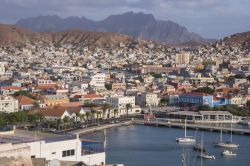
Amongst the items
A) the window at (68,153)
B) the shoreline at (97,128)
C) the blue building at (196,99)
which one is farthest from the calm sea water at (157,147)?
the window at (68,153)

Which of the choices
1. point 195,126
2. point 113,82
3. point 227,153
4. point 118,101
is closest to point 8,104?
point 118,101

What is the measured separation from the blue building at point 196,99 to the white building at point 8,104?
9305 millimetres

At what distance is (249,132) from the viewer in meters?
23.4

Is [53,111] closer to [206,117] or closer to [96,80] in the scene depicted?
[206,117]

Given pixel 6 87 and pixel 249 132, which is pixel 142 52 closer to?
pixel 6 87

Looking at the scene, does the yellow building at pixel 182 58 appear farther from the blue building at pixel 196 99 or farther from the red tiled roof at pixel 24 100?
the red tiled roof at pixel 24 100

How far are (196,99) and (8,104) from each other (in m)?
9.75

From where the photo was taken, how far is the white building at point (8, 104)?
25797mm

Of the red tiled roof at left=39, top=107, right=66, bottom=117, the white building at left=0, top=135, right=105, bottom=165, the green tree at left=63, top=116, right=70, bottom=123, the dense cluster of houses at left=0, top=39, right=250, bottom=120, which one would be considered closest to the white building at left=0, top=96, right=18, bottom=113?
the dense cluster of houses at left=0, top=39, right=250, bottom=120

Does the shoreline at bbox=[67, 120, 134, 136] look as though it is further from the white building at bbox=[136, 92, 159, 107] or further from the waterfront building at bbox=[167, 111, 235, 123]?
the white building at bbox=[136, 92, 159, 107]

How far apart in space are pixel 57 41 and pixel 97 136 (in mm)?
59287

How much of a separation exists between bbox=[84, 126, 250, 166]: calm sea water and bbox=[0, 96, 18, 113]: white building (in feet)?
14.7

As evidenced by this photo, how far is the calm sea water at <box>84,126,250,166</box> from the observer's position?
16.6 meters

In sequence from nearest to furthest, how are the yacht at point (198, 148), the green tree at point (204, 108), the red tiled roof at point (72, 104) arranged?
the yacht at point (198, 148) → the red tiled roof at point (72, 104) → the green tree at point (204, 108)
